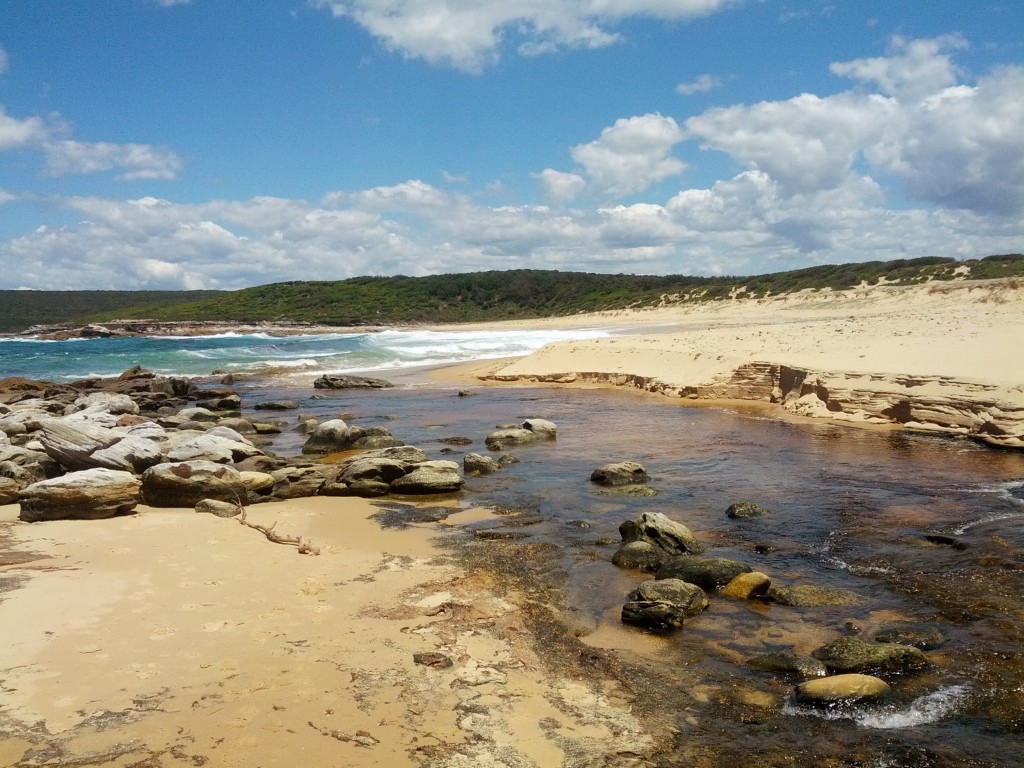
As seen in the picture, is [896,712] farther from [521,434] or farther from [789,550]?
[521,434]

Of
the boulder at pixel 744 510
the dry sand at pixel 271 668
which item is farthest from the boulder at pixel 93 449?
the boulder at pixel 744 510

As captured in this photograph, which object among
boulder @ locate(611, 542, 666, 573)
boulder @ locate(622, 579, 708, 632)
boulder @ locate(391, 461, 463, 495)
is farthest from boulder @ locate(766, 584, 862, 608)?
boulder @ locate(391, 461, 463, 495)

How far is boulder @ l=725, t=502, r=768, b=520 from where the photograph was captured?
9836mm

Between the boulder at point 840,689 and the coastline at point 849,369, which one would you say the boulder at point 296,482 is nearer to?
the boulder at point 840,689

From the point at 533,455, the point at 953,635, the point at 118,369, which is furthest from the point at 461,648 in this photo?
the point at 118,369

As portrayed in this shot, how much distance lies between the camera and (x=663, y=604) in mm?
6602

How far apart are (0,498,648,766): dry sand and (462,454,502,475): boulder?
455 cm

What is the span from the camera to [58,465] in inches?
487

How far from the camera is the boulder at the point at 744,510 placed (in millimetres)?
9836

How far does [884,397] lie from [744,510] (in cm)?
804

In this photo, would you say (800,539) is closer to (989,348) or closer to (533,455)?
(533,455)

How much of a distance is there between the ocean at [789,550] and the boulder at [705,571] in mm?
353

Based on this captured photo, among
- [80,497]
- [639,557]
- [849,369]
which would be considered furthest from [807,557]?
[849,369]

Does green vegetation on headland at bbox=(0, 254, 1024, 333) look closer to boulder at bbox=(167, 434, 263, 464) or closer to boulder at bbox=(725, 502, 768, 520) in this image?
boulder at bbox=(725, 502, 768, 520)
